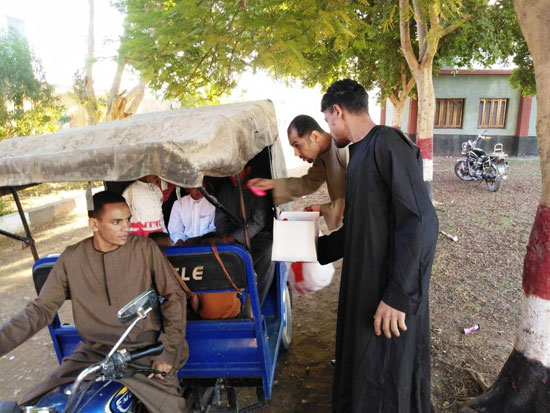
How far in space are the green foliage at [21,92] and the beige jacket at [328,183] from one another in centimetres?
964

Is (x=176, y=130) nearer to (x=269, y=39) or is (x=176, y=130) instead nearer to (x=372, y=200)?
(x=372, y=200)

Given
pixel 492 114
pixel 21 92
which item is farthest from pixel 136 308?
pixel 492 114

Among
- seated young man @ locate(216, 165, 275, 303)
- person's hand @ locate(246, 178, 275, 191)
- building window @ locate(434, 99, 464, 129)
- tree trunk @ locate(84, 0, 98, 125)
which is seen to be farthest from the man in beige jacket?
building window @ locate(434, 99, 464, 129)

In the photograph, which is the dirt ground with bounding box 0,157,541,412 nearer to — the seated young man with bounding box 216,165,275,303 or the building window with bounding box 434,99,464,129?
the seated young man with bounding box 216,165,275,303

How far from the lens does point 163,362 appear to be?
2.09 m

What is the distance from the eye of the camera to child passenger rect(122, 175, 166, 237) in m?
2.71

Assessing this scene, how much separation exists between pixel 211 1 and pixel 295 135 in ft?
6.68

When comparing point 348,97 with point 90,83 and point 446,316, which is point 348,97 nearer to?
point 446,316

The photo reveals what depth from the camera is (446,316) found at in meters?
4.16

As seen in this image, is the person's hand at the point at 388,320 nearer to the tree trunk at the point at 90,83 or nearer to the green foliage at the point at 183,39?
the green foliage at the point at 183,39

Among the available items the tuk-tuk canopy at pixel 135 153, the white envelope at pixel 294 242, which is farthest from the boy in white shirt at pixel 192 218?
the tuk-tuk canopy at pixel 135 153

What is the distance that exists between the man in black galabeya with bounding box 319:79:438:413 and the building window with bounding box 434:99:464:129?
58.7 feet

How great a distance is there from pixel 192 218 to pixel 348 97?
198 centimetres

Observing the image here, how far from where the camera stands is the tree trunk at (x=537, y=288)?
2270mm
